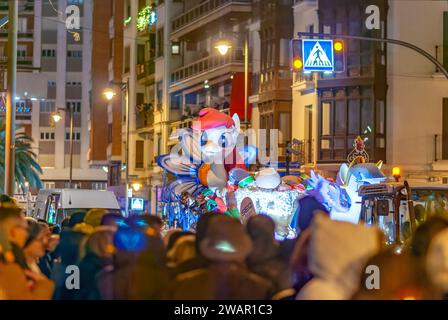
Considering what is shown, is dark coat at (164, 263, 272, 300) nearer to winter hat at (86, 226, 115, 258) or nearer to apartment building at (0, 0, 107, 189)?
winter hat at (86, 226, 115, 258)

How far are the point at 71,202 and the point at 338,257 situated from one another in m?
27.8

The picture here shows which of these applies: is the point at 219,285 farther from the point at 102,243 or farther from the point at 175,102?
the point at 175,102

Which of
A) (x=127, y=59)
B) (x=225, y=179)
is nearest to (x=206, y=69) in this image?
(x=127, y=59)

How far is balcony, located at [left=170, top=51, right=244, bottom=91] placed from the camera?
54.3 m

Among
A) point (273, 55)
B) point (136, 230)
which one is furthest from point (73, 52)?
point (136, 230)

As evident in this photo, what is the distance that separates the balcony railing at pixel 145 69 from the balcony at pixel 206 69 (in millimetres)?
4127

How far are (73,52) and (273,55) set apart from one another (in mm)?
48493

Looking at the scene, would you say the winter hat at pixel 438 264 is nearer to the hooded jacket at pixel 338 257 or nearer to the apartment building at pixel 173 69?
the hooded jacket at pixel 338 257

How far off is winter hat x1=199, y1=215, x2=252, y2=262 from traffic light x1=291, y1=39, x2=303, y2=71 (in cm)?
1978

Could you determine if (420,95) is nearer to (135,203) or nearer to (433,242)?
(135,203)

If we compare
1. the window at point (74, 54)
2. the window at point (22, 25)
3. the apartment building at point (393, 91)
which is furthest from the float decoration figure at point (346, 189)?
the window at point (22, 25)

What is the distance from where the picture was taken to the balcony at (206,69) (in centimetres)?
5428

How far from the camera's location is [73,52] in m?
95.1
